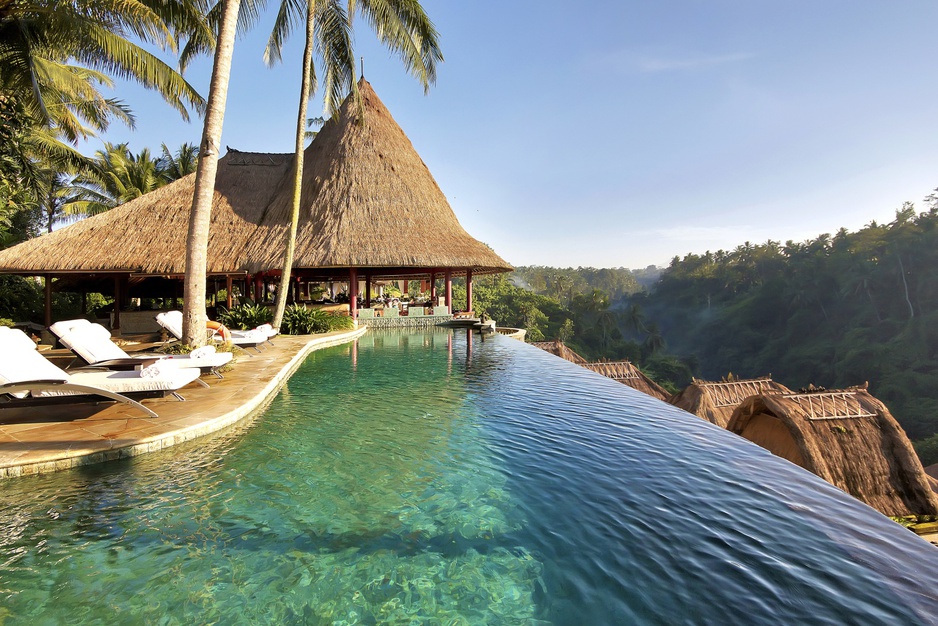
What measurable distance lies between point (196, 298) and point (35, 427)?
331 cm

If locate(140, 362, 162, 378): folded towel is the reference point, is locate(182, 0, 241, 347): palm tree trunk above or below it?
above

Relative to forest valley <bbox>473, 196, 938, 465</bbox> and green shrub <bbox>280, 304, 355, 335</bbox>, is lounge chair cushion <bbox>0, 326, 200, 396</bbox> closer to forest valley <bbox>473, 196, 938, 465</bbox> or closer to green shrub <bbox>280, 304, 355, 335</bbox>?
green shrub <bbox>280, 304, 355, 335</bbox>

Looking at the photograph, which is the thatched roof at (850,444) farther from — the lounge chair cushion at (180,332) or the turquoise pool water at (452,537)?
the lounge chair cushion at (180,332)

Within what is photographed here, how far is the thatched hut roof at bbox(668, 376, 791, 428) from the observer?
8.80 m

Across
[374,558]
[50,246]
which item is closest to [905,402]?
[374,558]

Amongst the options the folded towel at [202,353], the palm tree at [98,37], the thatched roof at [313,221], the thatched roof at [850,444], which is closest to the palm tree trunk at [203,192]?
the folded towel at [202,353]

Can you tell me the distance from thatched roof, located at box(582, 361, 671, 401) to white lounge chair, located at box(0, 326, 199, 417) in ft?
27.3

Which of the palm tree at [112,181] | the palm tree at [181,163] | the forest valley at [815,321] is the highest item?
the palm tree at [181,163]

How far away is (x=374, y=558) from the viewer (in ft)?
8.47

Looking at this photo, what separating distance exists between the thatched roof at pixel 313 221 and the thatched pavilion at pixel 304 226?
1.8 inches

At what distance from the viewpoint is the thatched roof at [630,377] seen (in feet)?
33.9

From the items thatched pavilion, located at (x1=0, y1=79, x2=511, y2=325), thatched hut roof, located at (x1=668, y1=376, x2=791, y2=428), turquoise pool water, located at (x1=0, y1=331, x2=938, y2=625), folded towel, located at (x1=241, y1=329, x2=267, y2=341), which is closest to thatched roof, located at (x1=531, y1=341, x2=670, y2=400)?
thatched hut roof, located at (x1=668, y1=376, x2=791, y2=428)

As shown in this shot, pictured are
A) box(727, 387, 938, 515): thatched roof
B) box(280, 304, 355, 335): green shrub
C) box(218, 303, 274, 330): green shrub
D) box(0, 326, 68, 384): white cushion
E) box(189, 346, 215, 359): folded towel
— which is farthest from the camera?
box(280, 304, 355, 335): green shrub

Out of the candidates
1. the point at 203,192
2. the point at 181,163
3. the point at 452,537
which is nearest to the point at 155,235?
the point at 203,192
